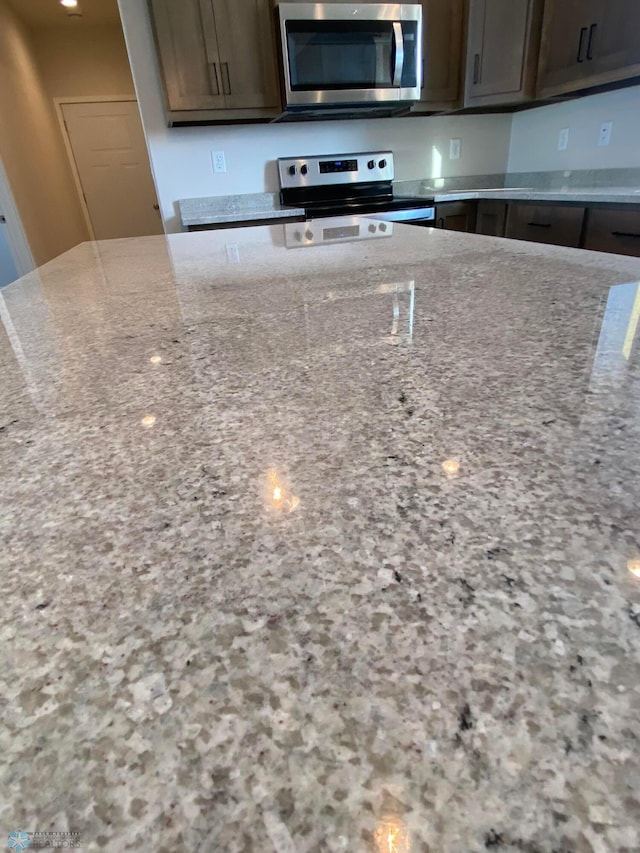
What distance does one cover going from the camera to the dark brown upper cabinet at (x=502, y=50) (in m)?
2.36

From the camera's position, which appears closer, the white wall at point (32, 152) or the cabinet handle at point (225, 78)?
the cabinet handle at point (225, 78)

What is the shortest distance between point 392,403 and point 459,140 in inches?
131

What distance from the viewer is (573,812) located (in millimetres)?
150

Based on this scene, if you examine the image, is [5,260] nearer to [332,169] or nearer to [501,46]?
[332,169]

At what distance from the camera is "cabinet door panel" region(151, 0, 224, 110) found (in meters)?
2.14

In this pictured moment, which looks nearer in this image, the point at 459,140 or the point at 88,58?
the point at 459,140

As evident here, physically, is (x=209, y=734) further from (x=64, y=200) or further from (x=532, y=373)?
(x=64, y=200)

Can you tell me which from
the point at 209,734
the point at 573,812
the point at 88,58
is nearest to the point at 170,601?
the point at 209,734

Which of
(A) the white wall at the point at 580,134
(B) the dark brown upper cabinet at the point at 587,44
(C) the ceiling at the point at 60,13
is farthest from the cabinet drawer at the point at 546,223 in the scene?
(C) the ceiling at the point at 60,13

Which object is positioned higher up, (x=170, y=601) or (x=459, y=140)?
(x=459, y=140)

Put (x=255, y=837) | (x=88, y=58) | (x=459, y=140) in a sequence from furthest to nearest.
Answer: (x=88, y=58)
(x=459, y=140)
(x=255, y=837)

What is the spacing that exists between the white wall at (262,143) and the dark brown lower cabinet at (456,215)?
0.60 m

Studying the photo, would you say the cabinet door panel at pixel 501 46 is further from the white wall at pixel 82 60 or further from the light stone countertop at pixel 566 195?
the white wall at pixel 82 60

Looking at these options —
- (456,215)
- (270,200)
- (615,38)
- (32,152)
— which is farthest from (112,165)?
(615,38)
